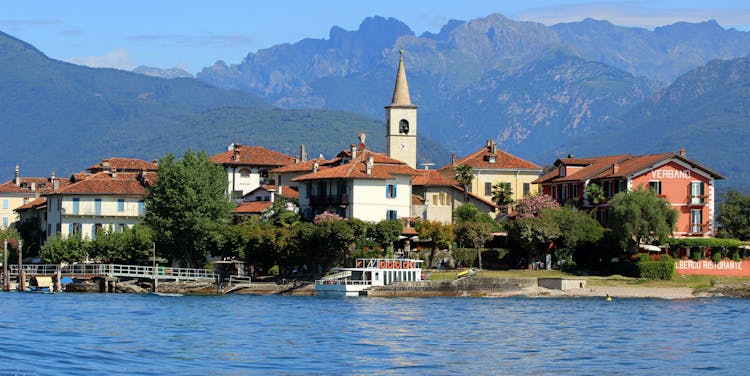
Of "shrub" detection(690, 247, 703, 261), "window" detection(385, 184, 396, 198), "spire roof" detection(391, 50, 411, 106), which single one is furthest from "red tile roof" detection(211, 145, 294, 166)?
"shrub" detection(690, 247, 703, 261)

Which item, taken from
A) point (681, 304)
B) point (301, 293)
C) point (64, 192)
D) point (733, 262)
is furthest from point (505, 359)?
point (64, 192)

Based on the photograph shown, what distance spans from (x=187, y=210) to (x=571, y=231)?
95.8 feet

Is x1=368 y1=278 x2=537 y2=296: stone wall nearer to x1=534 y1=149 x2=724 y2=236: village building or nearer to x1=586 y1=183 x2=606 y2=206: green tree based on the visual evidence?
x1=534 y1=149 x2=724 y2=236: village building

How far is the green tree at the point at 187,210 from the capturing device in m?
103

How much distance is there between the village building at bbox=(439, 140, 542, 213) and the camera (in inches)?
5039

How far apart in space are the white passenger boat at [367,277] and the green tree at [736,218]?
2806 centimetres

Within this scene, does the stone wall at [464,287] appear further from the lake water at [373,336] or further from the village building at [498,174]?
the village building at [498,174]

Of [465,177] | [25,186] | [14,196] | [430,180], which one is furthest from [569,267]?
[25,186]

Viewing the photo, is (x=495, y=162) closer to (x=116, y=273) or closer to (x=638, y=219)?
(x=638, y=219)

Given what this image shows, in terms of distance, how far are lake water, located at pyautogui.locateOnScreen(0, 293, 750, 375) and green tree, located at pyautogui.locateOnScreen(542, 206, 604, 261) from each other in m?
10.3

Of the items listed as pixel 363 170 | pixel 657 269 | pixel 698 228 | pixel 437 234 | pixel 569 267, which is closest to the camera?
pixel 657 269

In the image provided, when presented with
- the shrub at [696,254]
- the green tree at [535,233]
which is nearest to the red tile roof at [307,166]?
the green tree at [535,233]

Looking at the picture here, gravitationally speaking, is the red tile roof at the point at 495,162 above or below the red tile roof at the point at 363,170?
above

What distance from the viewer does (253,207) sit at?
389 ft
